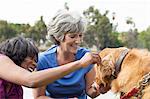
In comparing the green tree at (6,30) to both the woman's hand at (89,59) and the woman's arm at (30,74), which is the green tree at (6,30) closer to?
the woman's hand at (89,59)

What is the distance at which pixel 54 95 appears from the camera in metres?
4.52

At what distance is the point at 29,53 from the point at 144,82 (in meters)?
0.99

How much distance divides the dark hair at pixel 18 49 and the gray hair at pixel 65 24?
1.82 ft

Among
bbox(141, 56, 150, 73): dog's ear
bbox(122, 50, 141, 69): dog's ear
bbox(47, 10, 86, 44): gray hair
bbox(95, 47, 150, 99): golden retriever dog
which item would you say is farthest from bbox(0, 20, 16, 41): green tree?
bbox(141, 56, 150, 73): dog's ear

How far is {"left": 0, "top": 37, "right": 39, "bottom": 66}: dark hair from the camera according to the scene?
3617 mm

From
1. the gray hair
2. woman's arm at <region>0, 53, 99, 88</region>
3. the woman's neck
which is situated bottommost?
the woman's neck

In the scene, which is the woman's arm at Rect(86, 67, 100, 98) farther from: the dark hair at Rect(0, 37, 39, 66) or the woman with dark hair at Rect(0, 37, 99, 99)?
the dark hair at Rect(0, 37, 39, 66)

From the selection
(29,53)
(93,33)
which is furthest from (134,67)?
(93,33)

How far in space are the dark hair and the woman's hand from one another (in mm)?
458

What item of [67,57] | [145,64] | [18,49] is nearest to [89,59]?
[145,64]

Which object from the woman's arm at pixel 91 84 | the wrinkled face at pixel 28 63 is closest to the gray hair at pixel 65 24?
the woman's arm at pixel 91 84

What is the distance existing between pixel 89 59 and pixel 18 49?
2.00 ft

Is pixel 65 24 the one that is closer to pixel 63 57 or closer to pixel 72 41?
pixel 72 41

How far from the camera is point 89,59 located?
11.6ft
